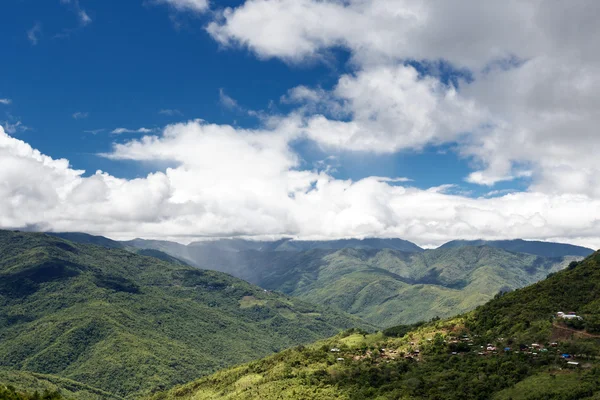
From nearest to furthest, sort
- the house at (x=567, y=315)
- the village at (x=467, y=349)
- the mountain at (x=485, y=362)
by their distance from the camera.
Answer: the mountain at (x=485, y=362), the village at (x=467, y=349), the house at (x=567, y=315)

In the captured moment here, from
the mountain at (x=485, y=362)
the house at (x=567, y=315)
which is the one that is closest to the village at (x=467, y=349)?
the house at (x=567, y=315)

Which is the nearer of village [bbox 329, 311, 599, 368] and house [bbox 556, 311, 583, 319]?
village [bbox 329, 311, 599, 368]

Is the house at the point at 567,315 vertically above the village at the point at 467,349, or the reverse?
the house at the point at 567,315

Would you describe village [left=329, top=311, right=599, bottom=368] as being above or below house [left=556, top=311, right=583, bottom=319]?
below

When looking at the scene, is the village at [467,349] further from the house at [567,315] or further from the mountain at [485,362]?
the mountain at [485,362]

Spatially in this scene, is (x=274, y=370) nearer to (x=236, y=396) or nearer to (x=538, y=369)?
(x=236, y=396)

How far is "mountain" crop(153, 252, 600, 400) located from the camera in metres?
131

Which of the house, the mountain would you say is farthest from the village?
the mountain

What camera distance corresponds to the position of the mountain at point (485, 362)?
131 m

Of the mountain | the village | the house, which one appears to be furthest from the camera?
the house

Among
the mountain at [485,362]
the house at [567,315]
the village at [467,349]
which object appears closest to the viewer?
the mountain at [485,362]

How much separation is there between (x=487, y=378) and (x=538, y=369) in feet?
47.8

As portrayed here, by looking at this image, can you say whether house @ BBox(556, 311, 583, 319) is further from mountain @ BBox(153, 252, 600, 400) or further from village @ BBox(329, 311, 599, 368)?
mountain @ BBox(153, 252, 600, 400)

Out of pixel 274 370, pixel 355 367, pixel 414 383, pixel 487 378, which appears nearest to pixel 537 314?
pixel 487 378
